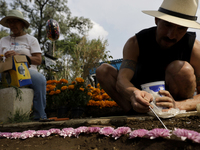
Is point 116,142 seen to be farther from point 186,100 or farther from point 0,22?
point 0,22

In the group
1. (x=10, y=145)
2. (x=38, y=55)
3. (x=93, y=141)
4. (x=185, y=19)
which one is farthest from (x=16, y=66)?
(x=185, y=19)

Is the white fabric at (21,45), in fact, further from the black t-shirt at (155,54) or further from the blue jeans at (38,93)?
the black t-shirt at (155,54)

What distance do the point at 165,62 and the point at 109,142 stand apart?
141cm

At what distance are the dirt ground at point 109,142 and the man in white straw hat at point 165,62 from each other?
0.19 m

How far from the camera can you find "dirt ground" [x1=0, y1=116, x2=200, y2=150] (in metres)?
1.06

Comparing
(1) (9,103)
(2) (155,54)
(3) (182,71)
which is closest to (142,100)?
(3) (182,71)

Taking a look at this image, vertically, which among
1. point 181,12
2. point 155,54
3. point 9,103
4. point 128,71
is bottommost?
point 9,103

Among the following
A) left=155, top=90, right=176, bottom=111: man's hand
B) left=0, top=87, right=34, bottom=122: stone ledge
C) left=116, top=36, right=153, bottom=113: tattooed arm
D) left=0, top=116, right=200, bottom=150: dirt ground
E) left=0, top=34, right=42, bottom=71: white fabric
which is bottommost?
left=0, top=87, right=34, bottom=122: stone ledge

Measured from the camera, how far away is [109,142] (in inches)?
48.9

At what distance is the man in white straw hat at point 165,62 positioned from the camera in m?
1.75

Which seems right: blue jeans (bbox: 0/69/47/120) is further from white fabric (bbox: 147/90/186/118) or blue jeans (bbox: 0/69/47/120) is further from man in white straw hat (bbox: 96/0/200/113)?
white fabric (bbox: 147/90/186/118)

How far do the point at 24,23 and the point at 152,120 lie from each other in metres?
2.95

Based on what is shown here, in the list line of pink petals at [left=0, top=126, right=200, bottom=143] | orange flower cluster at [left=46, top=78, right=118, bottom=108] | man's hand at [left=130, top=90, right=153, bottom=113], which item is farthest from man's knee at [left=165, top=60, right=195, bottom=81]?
orange flower cluster at [left=46, top=78, right=118, bottom=108]

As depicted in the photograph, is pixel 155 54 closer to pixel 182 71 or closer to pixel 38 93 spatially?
pixel 182 71
